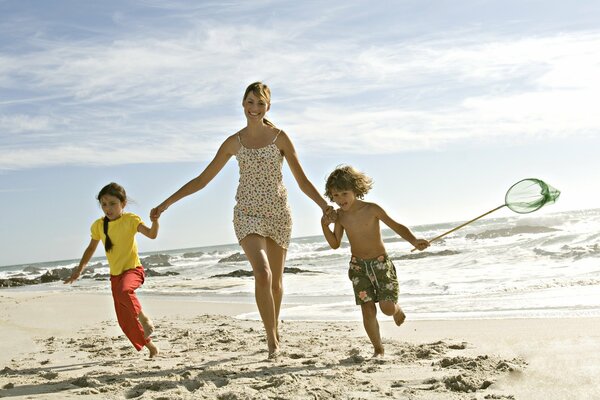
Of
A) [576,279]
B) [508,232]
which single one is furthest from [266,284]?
[508,232]

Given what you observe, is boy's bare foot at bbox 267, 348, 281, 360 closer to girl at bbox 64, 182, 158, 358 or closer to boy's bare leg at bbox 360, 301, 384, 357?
boy's bare leg at bbox 360, 301, 384, 357

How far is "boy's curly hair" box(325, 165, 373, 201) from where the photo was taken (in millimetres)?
4961

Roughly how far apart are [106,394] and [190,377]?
58 centimetres

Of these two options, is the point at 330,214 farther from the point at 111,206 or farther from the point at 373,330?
the point at 111,206

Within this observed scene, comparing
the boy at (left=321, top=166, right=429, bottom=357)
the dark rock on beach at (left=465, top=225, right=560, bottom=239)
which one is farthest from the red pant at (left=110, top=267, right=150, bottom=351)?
the dark rock on beach at (left=465, top=225, right=560, bottom=239)

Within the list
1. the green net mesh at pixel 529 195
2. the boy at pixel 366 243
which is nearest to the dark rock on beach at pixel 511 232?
the green net mesh at pixel 529 195

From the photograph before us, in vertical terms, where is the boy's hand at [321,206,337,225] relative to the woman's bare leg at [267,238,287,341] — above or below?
above

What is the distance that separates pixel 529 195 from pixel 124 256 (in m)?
3.14

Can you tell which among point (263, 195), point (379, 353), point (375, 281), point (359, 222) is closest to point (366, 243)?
point (359, 222)

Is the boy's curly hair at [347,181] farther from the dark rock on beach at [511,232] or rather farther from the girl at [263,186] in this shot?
the dark rock on beach at [511,232]

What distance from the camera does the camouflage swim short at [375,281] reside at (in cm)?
485

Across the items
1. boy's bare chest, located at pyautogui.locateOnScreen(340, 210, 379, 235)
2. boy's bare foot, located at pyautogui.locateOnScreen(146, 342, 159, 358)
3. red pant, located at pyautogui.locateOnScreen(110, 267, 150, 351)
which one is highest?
boy's bare chest, located at pyautogui.locateOnScreen(340, 210, 379, 235)

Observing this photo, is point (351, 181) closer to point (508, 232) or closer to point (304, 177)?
point (304, 177)

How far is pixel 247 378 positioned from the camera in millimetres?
4184
